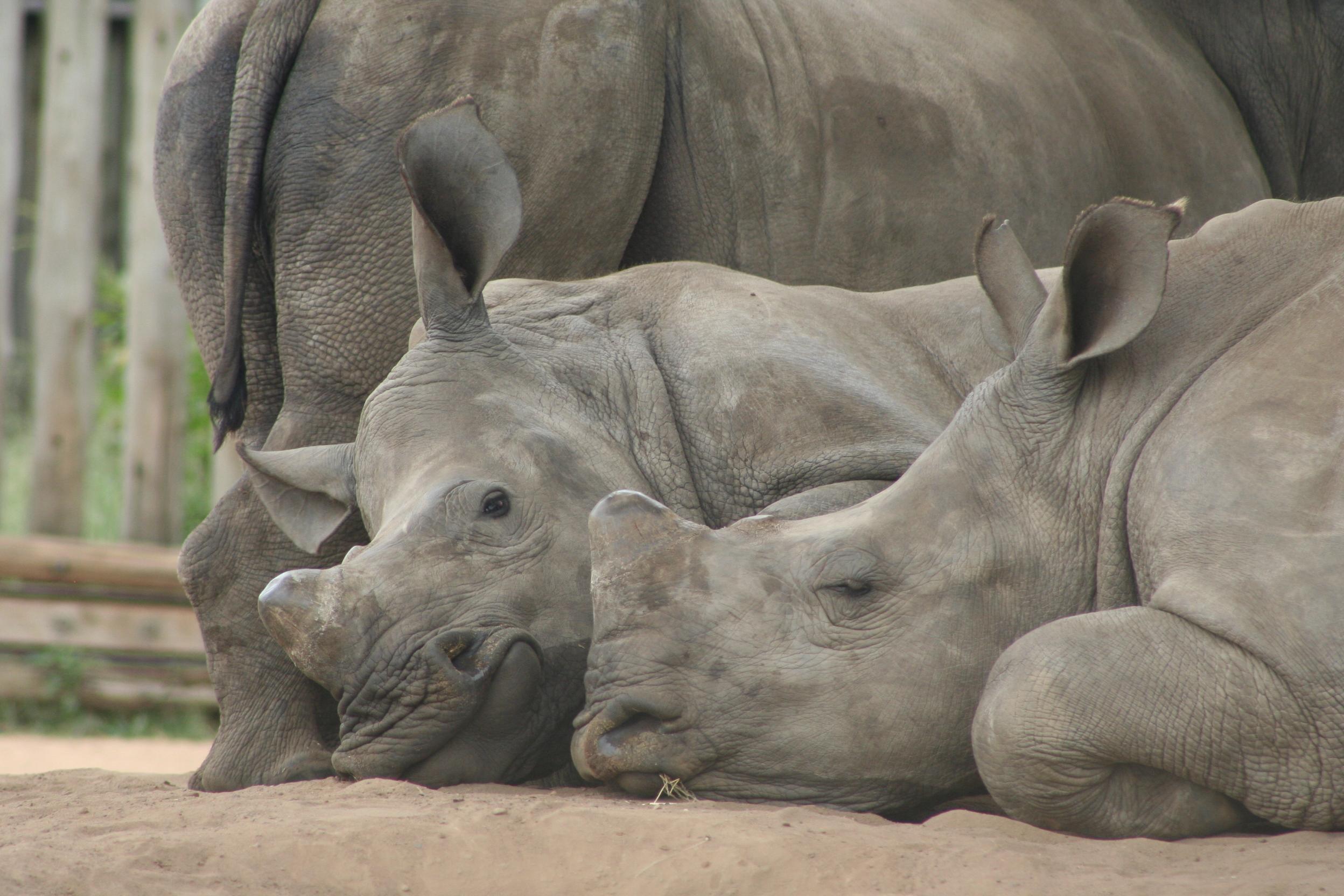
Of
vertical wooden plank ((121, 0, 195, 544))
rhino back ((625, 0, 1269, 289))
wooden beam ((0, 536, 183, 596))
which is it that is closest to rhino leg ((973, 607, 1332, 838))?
rhino back ((625, 0, 1269, 289))

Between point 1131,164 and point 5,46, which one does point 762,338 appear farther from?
point 5,46

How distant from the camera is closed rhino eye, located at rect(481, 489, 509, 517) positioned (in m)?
3.53

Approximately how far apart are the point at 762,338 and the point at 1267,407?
1.26m

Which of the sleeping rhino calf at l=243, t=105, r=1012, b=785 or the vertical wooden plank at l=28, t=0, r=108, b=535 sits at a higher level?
the sleeping rhino calf at l=243, t=105, r=1012, b=785

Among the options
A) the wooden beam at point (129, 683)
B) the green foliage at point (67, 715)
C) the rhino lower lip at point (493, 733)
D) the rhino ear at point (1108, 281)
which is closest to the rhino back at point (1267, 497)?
the rhino ear at point (1108, 281)

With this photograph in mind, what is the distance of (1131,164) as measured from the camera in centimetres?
621

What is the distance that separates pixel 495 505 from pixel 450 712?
0.44 metres

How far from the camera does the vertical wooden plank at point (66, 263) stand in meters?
8.65

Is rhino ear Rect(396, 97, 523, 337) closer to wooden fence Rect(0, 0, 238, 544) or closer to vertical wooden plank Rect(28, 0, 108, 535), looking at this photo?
wooden fence Rect(0, 0, 238, 544)

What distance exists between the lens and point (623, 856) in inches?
107

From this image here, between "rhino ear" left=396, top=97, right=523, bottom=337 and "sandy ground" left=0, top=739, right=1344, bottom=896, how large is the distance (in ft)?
4.10

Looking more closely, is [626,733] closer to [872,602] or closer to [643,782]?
[643,782]

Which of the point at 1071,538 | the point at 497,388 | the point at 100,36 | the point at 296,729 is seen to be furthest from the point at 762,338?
the point at 100,36

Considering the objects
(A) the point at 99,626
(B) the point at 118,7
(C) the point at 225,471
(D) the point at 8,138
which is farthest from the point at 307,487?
(B) the point at 118,7
